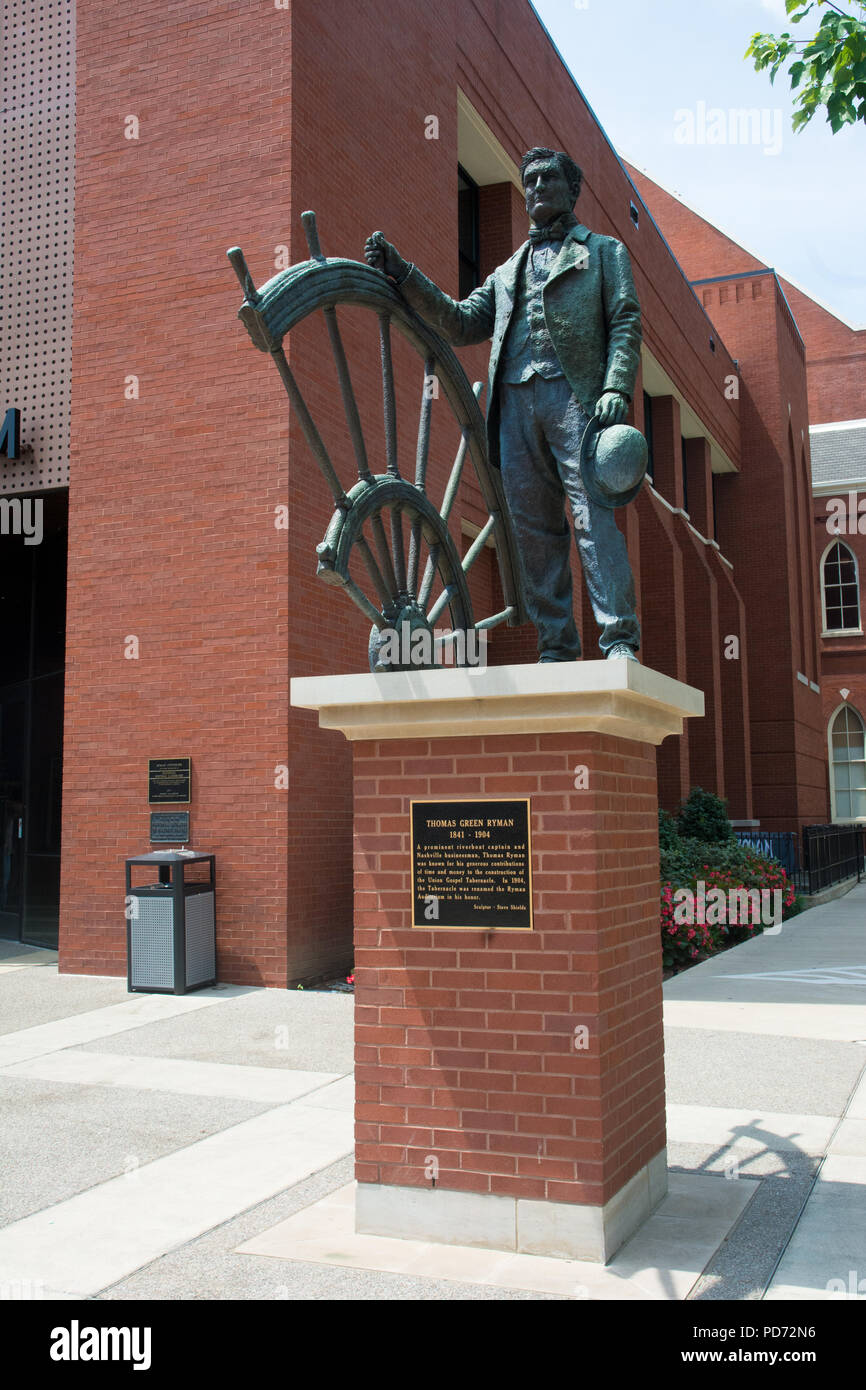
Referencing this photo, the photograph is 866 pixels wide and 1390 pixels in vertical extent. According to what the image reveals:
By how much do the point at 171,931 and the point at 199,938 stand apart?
29cm

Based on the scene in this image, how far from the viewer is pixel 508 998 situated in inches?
167

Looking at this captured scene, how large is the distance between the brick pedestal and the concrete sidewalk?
7.9 inches

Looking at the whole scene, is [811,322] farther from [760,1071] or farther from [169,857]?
[760,1071]

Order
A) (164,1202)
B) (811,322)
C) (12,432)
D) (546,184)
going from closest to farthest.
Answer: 1. (164,1202)
2. (546,184)
3. (12,432)
4. (811,322)

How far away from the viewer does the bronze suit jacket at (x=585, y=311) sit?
15.7ft

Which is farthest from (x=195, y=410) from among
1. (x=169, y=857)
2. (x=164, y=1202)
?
(x=164, y=1202)

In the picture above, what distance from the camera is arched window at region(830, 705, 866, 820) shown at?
123 ft

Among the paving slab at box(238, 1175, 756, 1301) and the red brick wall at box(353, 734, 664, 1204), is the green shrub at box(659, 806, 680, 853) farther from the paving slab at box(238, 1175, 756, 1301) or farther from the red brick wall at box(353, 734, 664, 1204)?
the red brick wall at box(353, 734, 664, 1204)

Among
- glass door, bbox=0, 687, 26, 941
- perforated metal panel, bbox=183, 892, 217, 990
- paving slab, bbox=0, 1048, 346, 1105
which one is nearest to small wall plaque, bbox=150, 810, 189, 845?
perforated metal panel, bbox=183, 892, 217, 990

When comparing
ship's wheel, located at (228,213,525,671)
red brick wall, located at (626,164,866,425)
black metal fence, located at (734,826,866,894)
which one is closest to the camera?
ship's wheel, located at (228,213,525,671)

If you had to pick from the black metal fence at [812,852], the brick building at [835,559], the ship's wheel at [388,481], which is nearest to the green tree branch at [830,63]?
the ship's wheel at [388,481]

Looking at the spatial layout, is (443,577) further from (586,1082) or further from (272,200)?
(272,200)

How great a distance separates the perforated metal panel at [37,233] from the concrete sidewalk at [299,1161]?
5802 mm

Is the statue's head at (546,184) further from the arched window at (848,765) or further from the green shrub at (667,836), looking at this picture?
the arched window at (848,765)
